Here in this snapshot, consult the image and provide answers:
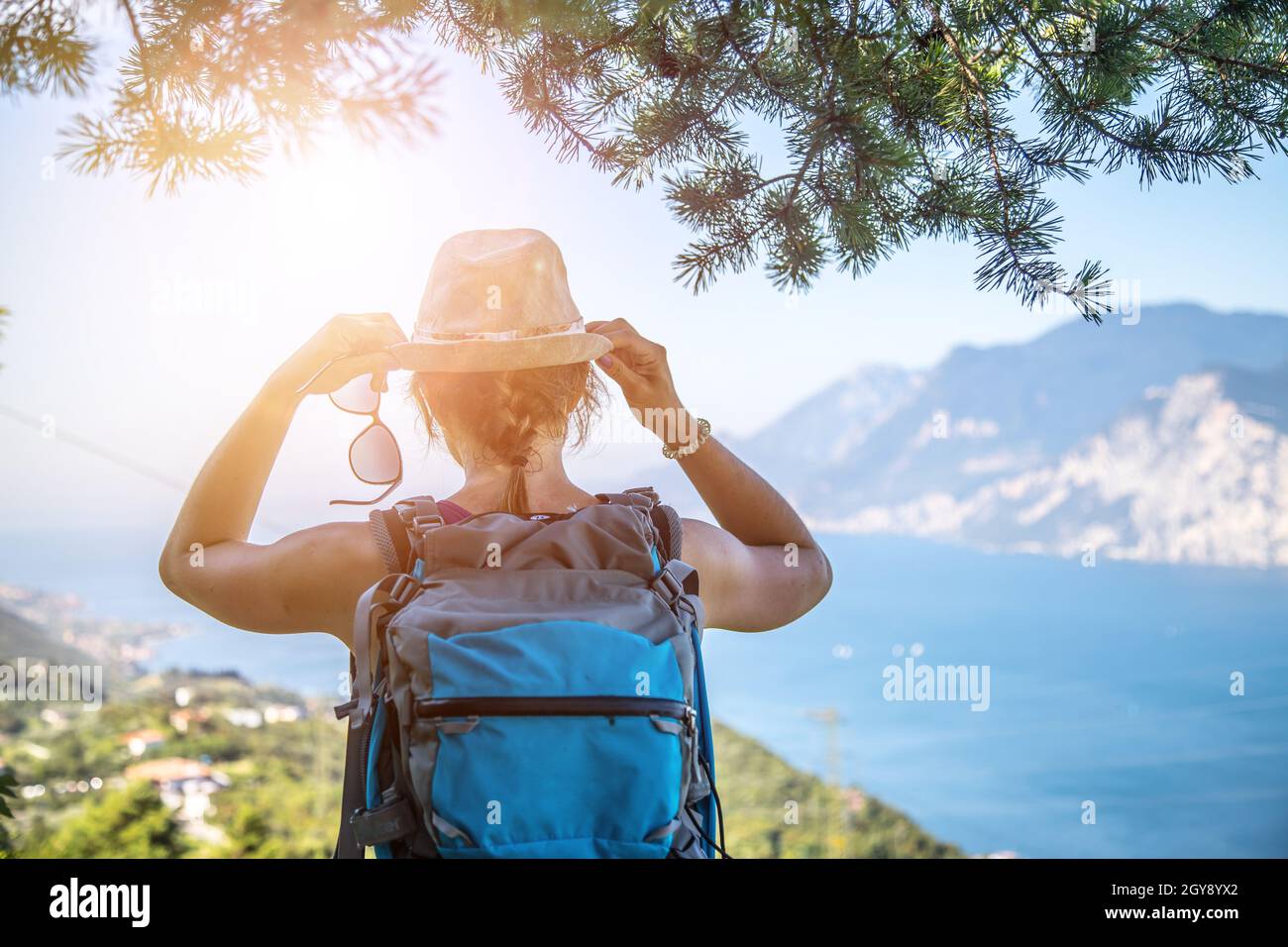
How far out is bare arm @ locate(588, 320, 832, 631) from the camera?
3.40 ft

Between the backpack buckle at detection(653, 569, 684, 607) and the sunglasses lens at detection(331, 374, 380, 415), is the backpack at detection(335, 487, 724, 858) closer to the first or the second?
the backpack buckle at detection(653, 569, 684, 607)

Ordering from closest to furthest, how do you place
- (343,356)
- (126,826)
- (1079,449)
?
(343,356), (126,826), (1079,449)

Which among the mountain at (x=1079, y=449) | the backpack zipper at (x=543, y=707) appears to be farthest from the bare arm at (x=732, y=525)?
the mountain at (x=1079, y=449)

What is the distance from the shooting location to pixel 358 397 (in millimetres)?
1028

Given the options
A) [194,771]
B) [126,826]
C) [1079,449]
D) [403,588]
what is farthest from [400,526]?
[1079,449]

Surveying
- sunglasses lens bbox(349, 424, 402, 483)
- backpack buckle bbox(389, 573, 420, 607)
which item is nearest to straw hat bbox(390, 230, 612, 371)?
sunglasses lens bbox(349, 424, 402, 483)

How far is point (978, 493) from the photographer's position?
1302 inches

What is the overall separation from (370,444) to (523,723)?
1.34 feet

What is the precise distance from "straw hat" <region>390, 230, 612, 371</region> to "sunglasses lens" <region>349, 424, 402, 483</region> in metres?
0.11

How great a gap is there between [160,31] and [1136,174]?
1271mm

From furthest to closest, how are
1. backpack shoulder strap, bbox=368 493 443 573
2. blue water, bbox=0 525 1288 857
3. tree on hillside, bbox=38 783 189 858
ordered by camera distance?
blue water, bbox=0 525 1288 857, tree on hillside, bbox=38 783 189 858, backpack shoulder strap, bbox=368 493 443 573

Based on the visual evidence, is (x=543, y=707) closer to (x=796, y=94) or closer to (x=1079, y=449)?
(x=796, y=94)
